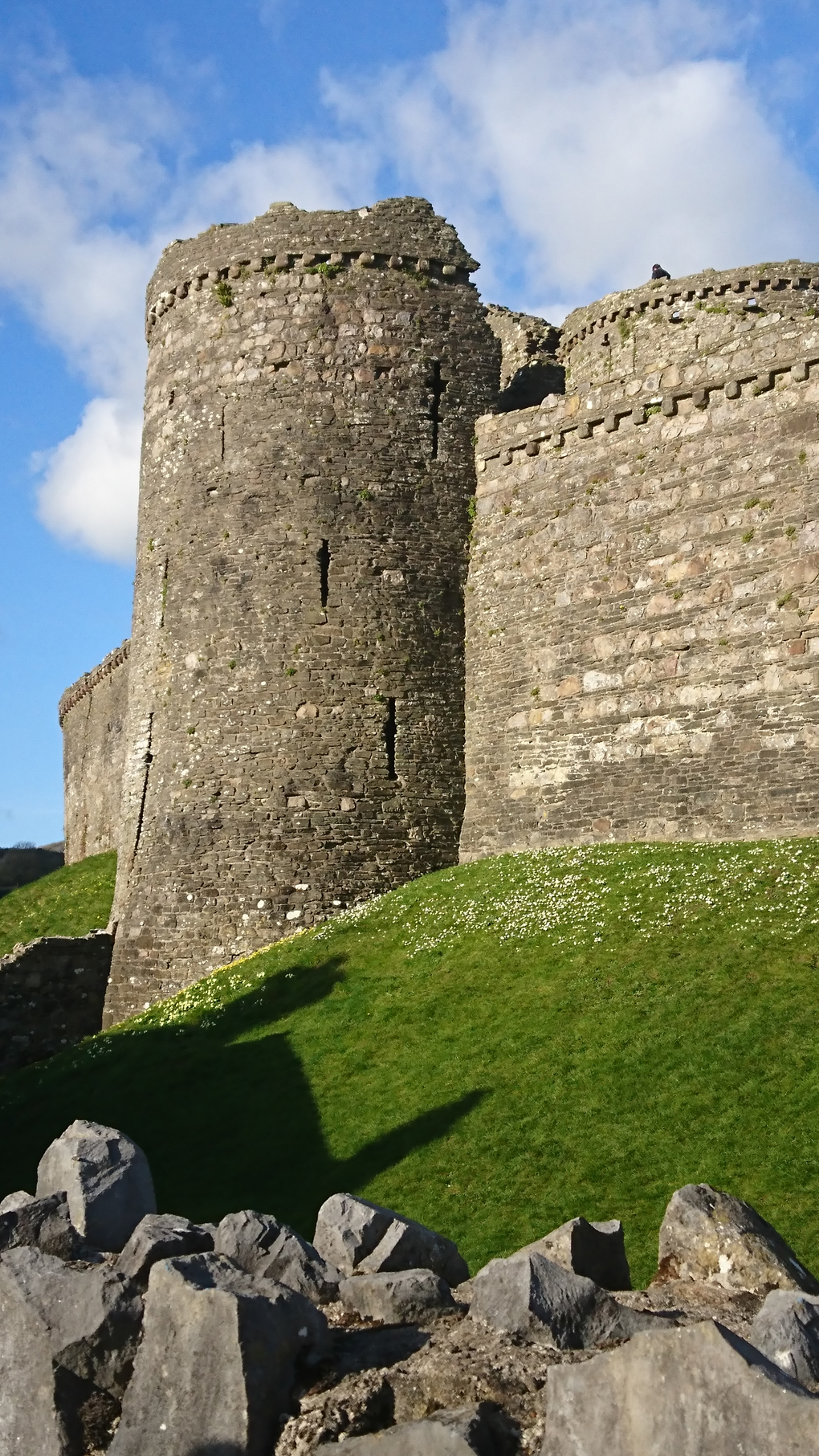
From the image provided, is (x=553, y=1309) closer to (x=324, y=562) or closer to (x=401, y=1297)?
(x=401, y=1297)

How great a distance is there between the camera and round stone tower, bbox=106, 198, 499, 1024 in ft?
79.4

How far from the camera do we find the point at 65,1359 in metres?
7.60

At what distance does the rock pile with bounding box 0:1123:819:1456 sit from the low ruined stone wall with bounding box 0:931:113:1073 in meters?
16.0

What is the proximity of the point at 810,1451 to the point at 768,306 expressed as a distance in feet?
88.0

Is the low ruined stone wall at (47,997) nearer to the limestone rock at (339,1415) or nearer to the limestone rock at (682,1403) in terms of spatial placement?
the limestone rock at (339,1415)

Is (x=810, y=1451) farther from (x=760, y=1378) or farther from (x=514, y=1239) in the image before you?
(x=514, y=1239)

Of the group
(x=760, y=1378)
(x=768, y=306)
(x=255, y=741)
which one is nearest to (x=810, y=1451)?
(x=760, y=1378)

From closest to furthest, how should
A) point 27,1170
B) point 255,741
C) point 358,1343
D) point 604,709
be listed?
point 358,1343 → point 27,1170 → point 604,709 → point 255,741

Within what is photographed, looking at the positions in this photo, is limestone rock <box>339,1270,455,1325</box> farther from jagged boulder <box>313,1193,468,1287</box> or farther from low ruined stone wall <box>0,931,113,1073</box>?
low ruined stone wall <box>0,931,113,1073</box>

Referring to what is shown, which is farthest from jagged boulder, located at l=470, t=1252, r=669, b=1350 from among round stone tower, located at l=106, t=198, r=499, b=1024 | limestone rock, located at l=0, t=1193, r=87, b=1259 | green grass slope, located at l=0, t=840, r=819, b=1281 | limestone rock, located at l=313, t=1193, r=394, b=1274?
round stone tower, located at l=106, t=198, r=499, b=1024

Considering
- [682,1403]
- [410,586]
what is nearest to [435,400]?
[410,586]

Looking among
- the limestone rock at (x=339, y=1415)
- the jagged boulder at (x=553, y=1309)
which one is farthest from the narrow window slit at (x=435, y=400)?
the limestone rock at (x=339, y=1415)

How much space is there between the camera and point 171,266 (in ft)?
90.5

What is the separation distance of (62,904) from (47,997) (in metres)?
8.57
